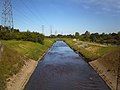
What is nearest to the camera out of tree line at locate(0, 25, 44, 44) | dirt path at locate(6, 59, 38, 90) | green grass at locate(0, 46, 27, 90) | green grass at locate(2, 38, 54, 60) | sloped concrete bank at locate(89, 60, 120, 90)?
dirt path at locate(6, 59, 38, 90)

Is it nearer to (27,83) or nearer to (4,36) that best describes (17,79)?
(27,83)

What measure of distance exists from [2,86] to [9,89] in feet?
4.78

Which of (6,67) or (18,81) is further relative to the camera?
(6,67)

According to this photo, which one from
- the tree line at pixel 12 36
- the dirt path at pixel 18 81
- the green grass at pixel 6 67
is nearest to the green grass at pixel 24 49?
the tree line at pixel 12 36

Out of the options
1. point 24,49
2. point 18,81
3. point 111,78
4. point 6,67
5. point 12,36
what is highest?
point 12,36

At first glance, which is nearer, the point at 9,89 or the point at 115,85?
the point at 9,89

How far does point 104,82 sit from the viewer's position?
31.7m

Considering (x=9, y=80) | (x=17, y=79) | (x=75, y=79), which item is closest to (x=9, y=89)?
(x=9, y=80)

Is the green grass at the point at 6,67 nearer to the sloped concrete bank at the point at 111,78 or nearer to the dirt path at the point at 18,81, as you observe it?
the dirt path at the point at 18,81

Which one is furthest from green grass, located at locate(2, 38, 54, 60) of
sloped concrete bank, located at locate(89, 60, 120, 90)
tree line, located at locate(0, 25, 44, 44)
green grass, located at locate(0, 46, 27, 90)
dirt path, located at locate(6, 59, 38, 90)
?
sloped concrete bank, located at locate(89, 60, 120, 90)

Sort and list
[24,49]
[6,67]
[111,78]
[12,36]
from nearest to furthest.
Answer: [111,78] < [6,67] < [24,49] < [12,36]

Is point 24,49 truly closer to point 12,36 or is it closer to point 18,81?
point 12,36

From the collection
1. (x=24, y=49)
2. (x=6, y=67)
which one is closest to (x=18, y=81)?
(x=6, y=67)

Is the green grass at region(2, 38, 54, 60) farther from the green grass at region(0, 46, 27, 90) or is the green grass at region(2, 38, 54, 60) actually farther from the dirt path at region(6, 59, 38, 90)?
the dirt path at region(6, 59, 38, 90)
